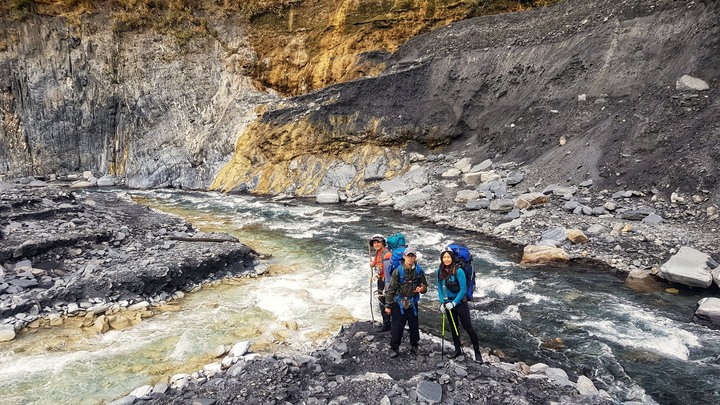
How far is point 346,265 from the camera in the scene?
42.0 feet

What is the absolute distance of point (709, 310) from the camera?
8.65 m

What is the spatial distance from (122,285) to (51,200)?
23.7 ft

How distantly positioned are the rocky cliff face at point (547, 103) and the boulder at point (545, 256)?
16.6 feet

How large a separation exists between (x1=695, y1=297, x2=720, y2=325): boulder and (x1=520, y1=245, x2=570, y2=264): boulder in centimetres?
360

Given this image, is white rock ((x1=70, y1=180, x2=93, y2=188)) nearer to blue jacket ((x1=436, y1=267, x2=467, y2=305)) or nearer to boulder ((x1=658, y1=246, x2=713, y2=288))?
blue jacket ((x1=436, y1=267, x2=467, y2=305))

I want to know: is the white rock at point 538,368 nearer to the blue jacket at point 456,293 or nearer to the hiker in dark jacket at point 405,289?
the blue jacket at point 456,293

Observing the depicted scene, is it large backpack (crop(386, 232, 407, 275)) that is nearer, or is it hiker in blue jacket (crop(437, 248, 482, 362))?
hiker in blue jacket (crop(437, 248, 482, 362))

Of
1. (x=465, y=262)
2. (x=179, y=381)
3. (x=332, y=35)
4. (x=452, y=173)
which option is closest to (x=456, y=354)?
(x=465, y=262)

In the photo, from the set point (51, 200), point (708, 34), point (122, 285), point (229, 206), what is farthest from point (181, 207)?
point (708, 34)

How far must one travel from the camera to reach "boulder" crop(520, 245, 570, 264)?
12320 millimetres

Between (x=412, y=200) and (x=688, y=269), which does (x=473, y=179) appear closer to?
(x=412, y=200)

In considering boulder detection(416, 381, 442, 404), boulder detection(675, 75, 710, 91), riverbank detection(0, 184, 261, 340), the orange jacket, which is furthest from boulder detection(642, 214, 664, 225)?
riverbank detection(0, 184, 261, 340)

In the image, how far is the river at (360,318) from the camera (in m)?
6.93

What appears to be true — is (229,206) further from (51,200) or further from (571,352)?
(571,352)
